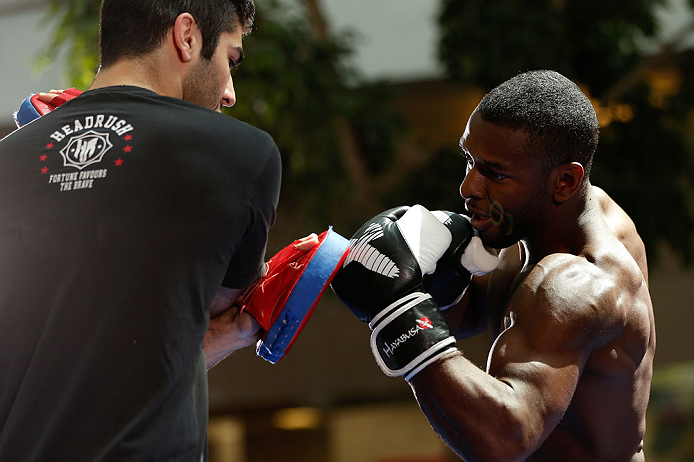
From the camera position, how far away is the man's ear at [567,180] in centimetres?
169

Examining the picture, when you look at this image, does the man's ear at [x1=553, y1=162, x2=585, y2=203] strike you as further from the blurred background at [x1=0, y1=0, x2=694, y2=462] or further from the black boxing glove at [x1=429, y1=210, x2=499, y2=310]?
the blurred background at [x1=0, y1=0, x2=694, y2=462]

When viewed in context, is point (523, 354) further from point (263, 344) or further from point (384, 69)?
point (384, 69)

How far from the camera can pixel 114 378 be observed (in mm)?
1100

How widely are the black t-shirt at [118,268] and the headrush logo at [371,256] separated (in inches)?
16.8

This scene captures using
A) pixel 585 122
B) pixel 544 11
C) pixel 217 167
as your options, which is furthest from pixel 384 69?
pixel 217 167

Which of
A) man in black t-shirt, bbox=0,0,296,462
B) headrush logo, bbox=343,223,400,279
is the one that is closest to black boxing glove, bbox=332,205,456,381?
headrush logo, bbox=343,223,400,279

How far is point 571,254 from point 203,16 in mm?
933

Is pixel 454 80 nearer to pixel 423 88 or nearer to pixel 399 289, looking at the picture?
pixel 423 88

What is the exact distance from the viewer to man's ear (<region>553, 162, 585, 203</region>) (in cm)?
169

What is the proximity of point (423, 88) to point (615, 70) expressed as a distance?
192 centimetres

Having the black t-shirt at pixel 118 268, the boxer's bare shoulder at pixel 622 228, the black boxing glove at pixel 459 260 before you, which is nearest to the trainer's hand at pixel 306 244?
the black boxing glove at pixel 459 260

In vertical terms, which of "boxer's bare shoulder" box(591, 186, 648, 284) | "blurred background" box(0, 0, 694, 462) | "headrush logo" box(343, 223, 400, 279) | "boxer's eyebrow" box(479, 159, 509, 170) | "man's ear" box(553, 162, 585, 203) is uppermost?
"boxer's eyebrow" box(479, 159, 509, 170)

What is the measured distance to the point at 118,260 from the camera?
3.67 ft

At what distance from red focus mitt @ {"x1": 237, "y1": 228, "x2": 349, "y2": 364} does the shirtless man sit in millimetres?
98
